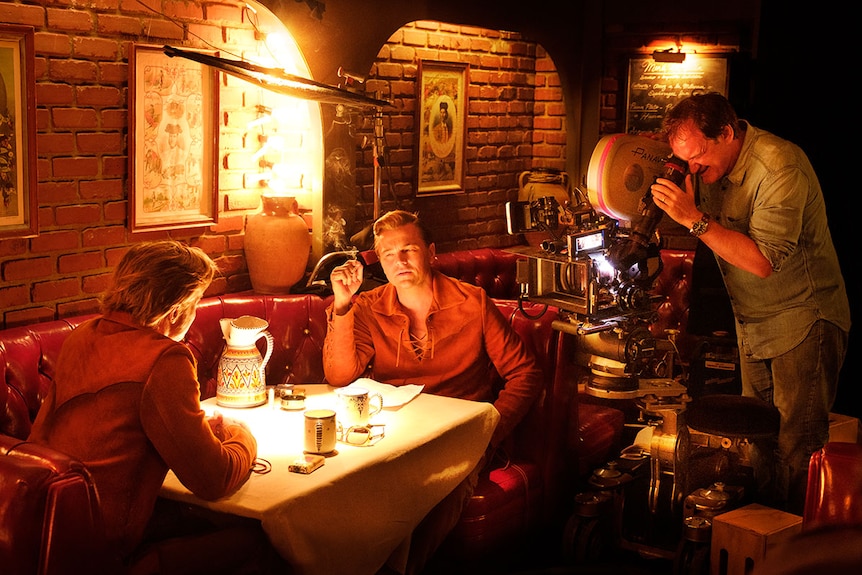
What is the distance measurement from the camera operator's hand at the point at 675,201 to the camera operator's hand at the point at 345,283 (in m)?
1.03

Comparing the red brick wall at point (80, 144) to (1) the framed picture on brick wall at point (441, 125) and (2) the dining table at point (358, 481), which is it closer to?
(2) the dining table at point (358, 481)

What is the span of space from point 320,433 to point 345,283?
845 mm

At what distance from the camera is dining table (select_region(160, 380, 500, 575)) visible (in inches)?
92.4

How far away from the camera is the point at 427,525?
10.3 feet

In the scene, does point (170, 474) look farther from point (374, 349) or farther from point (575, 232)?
point (575, 232)

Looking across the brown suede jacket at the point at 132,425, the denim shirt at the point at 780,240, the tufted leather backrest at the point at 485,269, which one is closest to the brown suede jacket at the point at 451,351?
the denim shirt at the point at 780,240

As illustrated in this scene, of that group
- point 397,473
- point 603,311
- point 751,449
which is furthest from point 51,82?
point 751,449

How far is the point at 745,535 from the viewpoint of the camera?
3143 mm

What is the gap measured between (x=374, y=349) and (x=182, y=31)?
1462 mm

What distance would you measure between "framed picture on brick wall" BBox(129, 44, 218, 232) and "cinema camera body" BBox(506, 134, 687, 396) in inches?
54.1

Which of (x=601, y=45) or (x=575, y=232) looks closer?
(x=575, y=232)

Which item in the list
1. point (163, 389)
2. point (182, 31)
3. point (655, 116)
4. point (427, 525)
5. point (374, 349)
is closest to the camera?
point (163, 389)

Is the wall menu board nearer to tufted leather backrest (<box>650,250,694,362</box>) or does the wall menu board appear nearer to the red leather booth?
tufted leather backrest (<box>650,250,694,362</box>)

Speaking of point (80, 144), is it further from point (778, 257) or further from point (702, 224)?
point (778, 257)
